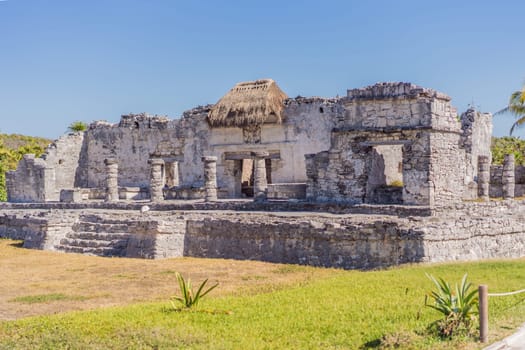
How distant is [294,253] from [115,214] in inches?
245

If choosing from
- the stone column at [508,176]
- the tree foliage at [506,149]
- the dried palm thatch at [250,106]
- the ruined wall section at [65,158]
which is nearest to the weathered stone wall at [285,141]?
the dried palm thatch at [250,106]

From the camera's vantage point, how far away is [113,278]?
10.5m

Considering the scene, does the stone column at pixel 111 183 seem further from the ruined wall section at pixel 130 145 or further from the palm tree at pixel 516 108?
the palm tree at pixel 516 108

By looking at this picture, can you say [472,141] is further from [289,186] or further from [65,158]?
[65,158]

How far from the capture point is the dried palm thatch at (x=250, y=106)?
2184cm

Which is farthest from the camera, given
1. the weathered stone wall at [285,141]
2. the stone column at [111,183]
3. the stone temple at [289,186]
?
the weathered stone wall at [285,141]

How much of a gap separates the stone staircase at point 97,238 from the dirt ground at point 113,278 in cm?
55

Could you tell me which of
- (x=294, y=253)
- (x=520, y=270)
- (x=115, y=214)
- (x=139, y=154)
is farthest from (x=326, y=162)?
(x=139, y=154)

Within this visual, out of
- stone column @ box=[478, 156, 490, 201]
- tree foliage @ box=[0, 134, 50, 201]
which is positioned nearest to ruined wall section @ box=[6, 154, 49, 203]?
tree foliage @ box=[0, 134, 50, 201]

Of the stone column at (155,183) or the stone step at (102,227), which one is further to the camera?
the stone column at (155,183)

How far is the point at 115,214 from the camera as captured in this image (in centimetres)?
1598

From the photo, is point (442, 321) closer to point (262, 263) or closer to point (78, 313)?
point (78, 313)

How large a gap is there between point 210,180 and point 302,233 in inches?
272

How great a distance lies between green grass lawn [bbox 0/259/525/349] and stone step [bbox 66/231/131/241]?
615 cm
